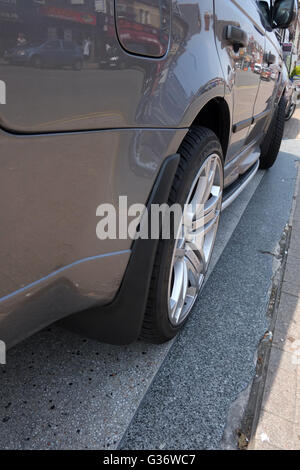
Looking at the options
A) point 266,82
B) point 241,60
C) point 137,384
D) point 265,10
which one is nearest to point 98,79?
point 137,384

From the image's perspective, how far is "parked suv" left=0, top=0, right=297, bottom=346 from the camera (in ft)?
2.34

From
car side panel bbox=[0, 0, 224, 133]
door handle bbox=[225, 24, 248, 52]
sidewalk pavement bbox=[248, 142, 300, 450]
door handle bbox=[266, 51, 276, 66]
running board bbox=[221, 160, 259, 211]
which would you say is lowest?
sidewalk pavement bbox=[248, 142, 300, 450]

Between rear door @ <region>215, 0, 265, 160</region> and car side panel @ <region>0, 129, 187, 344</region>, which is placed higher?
rear door @ <region>215, 0, 265, 160</region>

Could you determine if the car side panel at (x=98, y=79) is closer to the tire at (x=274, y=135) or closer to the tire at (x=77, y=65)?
the tire at (x=77, y=65)

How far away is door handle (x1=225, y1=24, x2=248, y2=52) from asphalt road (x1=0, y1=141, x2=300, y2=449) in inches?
48.7

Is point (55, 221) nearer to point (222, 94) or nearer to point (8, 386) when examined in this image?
point (8, 386)

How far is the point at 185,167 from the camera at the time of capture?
4.29 ft

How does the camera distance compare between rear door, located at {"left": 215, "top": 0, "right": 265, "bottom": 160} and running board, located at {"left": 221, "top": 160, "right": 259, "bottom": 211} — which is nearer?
rear door, located at {"left": 215, "top": 0, "right": 265, "bottom": 160}

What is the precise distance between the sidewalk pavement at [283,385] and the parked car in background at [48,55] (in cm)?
127

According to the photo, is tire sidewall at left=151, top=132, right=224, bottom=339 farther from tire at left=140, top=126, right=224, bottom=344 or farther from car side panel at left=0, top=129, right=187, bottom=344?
car side panel at left=0, top=129, right=187, bottom=344

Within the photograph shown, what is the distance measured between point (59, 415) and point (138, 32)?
48.2 inches

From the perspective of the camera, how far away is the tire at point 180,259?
127 centimetres

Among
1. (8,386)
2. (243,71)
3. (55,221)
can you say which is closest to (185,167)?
(55,221)

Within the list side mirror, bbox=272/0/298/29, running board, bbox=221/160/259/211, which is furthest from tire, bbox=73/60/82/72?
side mirror, bbox=272/0/298/29
